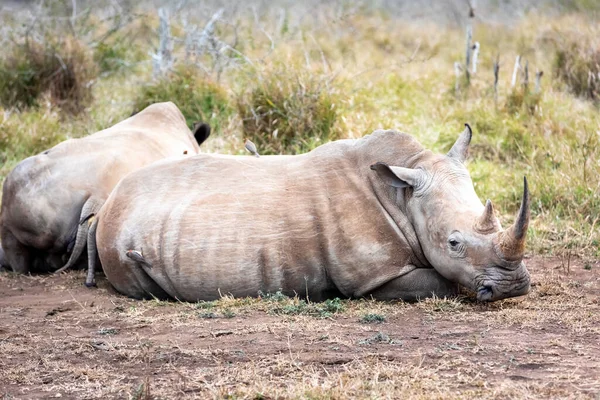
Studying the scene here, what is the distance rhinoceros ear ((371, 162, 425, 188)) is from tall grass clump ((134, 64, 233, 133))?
4.71m

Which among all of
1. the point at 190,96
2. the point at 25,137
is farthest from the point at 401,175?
the point at 25,137

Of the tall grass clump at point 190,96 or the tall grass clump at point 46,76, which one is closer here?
the tall grass clump at point 190,96

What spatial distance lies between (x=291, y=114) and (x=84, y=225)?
9.95ft

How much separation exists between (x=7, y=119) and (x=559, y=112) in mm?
5772

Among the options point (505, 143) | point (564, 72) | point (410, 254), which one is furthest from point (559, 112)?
point (410, 254)

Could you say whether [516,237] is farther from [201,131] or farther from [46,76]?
[46,76]

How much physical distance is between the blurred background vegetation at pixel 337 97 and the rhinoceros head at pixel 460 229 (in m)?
1.74

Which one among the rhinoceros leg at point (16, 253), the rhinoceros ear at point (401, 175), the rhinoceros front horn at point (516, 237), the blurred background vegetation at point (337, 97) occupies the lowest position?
the rhinoceros leg at point (16, 253)

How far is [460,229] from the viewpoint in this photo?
583cm

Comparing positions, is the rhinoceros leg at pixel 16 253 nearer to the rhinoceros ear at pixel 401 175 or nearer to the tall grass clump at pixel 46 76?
the rhinoceros ear at pixel 401 175

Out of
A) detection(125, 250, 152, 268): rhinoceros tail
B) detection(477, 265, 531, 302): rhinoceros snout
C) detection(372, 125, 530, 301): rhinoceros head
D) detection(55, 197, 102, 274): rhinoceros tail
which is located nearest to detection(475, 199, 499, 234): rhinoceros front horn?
detection(372, 125, 530, 301): rhinoceros head

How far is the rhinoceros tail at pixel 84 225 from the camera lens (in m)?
7.19

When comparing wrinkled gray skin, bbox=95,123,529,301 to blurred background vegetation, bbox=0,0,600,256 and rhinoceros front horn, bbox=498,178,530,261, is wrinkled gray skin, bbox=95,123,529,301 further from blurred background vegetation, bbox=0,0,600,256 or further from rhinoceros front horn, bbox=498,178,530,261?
blurred background vegetation, bbox=0,0,600,256

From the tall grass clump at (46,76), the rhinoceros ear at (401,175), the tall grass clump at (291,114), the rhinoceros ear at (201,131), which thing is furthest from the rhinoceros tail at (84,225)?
the tall grass clump at (46,76)
